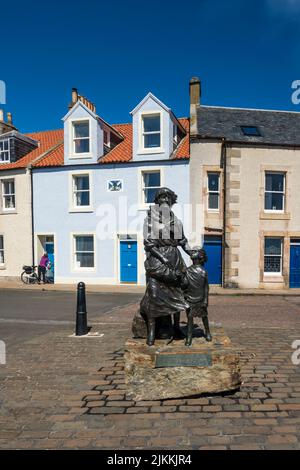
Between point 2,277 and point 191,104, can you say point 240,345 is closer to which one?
point 191,104

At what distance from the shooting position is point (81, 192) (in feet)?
56.9

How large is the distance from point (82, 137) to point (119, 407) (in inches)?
624

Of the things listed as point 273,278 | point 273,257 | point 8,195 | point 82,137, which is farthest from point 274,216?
point 8,195

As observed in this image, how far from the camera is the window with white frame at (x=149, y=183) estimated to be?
1628 cm

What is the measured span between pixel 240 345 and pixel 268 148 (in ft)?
39.9

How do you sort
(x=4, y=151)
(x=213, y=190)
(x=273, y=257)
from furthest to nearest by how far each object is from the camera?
(x=4, y=151), (x=213, y=190), (x=273, y=257)

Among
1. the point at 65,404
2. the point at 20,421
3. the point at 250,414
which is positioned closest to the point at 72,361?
the point at 65,404

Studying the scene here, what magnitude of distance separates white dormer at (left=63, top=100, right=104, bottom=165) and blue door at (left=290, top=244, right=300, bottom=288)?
11.3 metres

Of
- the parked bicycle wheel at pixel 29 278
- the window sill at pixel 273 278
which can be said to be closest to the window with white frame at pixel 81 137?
the parked bicycle wheel at pixel 29 278

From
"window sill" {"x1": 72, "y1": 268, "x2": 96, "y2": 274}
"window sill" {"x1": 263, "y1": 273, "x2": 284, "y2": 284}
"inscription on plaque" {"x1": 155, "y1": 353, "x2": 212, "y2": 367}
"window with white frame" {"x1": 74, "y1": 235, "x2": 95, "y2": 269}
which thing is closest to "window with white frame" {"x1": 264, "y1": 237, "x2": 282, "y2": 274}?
"window sill" {"x1": 263, "y1": 273, "x2": 284, "y2": 284}

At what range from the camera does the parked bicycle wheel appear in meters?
17.3

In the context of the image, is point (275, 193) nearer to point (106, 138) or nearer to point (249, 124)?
point (249, 124)
